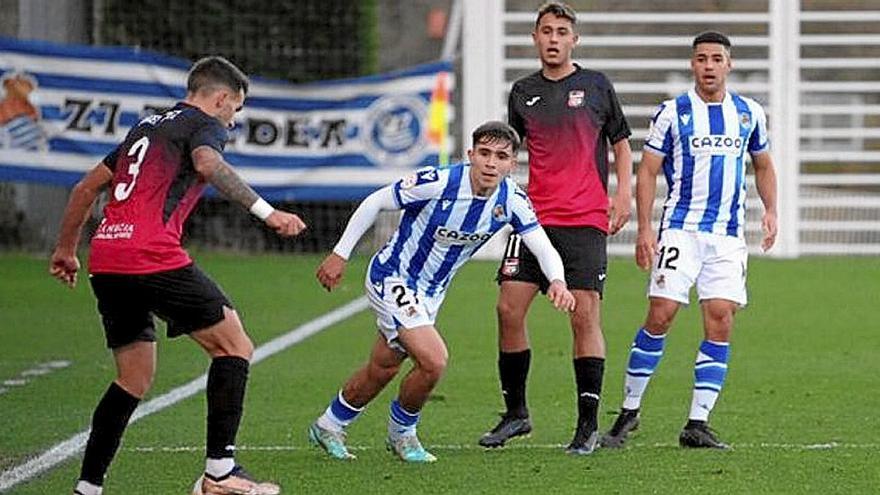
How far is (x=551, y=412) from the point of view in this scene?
11.6 metres

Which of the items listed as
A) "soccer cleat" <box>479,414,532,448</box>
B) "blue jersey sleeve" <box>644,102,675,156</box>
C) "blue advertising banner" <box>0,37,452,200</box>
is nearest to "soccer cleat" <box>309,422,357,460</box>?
"soccer cleat" <box>479,414,532,448</box>

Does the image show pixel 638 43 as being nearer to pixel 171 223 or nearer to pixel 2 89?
pixel 2 89

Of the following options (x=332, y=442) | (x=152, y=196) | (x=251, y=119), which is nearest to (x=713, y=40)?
(x=332, y=442)

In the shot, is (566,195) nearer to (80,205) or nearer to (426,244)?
(426,244)

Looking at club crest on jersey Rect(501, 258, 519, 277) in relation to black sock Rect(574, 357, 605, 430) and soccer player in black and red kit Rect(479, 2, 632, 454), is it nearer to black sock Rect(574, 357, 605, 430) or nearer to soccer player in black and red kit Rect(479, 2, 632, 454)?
soccer player in black and red kit Rect(479, 2, 632, 454)

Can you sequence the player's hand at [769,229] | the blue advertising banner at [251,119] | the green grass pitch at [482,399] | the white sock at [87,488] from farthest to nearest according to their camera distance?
the blue advertising banner at [251,119] < the player's hand at [769,229] < the green grass pitch at [482,399] < the white sock at [87,488]

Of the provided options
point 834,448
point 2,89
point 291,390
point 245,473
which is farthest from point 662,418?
point 2,89

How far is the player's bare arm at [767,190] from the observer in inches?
415

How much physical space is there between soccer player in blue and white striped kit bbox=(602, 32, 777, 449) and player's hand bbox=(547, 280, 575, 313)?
3.42ft

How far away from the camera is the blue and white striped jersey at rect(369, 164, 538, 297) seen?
9570 mm

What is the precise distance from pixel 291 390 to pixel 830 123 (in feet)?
41.7

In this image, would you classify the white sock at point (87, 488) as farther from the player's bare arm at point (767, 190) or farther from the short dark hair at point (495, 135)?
the player's bare arm at point (767, 190)

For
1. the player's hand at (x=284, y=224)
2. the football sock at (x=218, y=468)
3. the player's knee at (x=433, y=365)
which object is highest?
the player's hand at (x=284, y=224)

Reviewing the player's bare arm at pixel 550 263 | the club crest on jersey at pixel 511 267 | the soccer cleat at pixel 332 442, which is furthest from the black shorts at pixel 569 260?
the soccer cleat at pixel 332 442
